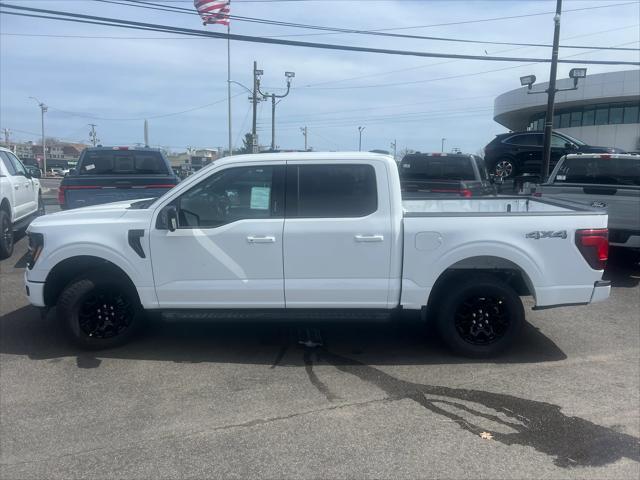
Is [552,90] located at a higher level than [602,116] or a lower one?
lower

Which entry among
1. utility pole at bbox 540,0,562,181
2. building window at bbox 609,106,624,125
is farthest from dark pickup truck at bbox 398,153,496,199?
building window at bbox 609,106,624,125

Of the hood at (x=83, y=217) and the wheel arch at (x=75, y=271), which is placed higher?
the hood at (x=83, y=217)

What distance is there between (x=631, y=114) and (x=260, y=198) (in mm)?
52749

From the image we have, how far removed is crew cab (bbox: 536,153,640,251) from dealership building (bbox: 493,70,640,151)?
3871 cm

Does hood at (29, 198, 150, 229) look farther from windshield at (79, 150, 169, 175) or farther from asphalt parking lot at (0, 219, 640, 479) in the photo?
windshield at (79, 150, 169, 175)

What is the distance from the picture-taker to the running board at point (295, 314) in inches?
221

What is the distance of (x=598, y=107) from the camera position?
52062mm

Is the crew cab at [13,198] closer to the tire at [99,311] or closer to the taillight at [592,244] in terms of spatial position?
the tire at [99,311]

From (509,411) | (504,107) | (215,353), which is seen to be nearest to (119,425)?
(215,353)

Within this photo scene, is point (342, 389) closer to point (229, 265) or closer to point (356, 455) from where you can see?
point (356, 455)

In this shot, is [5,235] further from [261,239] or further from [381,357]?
A: [381,357]

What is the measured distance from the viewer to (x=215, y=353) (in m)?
5.90

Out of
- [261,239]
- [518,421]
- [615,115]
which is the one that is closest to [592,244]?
[518,421]

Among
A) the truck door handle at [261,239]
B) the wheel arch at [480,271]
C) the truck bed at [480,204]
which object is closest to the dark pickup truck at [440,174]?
the truck bed at [480,204]
